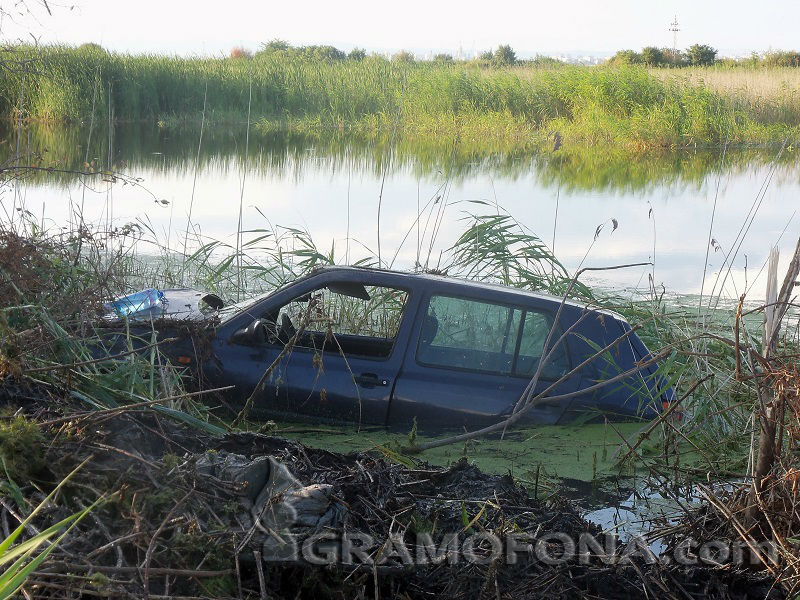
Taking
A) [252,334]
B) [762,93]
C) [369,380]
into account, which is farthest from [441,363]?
[762,93]

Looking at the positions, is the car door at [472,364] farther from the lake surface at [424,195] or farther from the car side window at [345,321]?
the lake surface at [424,195]

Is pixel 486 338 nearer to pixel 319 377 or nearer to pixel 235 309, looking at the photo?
pixel 319 377

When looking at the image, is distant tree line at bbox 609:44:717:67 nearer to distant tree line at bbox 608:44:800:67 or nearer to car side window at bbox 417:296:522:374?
distant tree line at bbox 608:44:800:67

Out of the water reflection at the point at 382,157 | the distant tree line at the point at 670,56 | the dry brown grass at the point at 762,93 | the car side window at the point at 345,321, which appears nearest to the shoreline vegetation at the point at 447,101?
the dry brown grass at the point at 762,93

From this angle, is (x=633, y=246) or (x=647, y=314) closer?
(x=647, y=314)

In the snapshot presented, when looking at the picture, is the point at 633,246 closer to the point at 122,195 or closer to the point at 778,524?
the point at 122,195

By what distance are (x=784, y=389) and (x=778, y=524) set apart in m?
0.61

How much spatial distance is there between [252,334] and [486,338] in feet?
5.08

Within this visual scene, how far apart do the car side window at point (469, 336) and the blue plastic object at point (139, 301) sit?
1.97 m

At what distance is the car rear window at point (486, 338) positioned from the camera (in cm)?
600

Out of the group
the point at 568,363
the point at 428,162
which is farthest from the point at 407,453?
the point at 428,162

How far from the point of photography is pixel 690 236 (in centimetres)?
1597

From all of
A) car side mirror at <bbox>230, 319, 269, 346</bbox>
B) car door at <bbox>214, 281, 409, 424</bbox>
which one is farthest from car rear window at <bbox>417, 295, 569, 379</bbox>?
car side mirror at <bbox>230, 319, 269, 346</bbox>

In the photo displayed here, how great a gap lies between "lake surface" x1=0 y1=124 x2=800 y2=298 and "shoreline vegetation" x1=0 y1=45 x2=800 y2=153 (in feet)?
4.44
